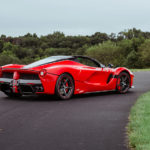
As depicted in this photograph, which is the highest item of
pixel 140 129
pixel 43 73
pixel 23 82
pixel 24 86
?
pixel 43 73

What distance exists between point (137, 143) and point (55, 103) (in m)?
4.23

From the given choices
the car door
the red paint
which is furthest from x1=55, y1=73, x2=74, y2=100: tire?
the car door

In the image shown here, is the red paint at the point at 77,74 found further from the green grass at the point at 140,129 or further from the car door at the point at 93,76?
the green grass at the point at 140,129

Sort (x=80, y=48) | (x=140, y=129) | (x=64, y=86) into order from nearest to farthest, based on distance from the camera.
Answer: (x=140, y=129) → (x=64, y=86) → (x=80, y=48)

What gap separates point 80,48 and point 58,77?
386ft

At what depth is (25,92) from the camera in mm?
8320

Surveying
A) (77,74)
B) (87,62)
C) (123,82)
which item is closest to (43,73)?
(77,74)

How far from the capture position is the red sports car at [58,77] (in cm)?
808

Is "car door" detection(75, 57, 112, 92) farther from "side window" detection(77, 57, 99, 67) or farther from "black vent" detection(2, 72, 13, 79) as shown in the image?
"black vent" detection(2, 72, 13, 79)

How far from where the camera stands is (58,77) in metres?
8.22

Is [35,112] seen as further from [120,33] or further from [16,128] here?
[120,33]

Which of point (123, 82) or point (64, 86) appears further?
point (123, 82)

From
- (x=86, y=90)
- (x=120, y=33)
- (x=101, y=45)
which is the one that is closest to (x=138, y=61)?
(x=101, y=45)

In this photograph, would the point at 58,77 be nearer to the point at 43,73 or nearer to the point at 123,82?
the point at 43,73
